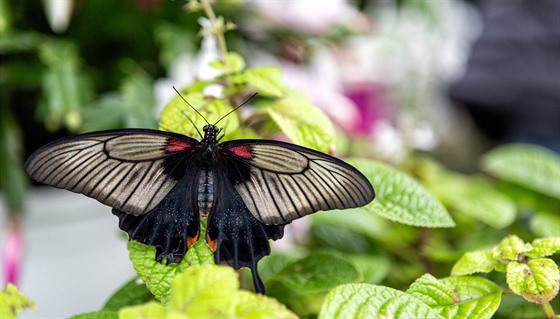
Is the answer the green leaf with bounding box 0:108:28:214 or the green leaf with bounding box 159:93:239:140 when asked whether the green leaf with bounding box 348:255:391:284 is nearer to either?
the green leaf with bounding box 159:93:239:140

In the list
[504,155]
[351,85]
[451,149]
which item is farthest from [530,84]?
[504,155]

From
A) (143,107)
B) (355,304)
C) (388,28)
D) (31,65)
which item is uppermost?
(388,28)

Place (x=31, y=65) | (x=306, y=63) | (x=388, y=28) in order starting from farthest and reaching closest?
(x=388, y=28)
(x=306, y=63)
(x=31, y=65)

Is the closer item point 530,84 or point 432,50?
point 432,50

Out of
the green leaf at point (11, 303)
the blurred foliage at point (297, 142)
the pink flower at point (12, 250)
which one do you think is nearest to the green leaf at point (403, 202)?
the blurred foliage at point (297, 142)

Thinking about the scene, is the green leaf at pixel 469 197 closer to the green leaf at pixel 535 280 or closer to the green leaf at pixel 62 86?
the green leaf at pixel 535 280

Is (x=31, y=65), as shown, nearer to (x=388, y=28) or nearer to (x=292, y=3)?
(x=292, y=3)

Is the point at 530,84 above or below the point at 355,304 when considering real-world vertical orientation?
above

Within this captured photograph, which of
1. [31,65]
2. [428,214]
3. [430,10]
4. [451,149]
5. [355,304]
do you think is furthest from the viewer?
[451,149]
